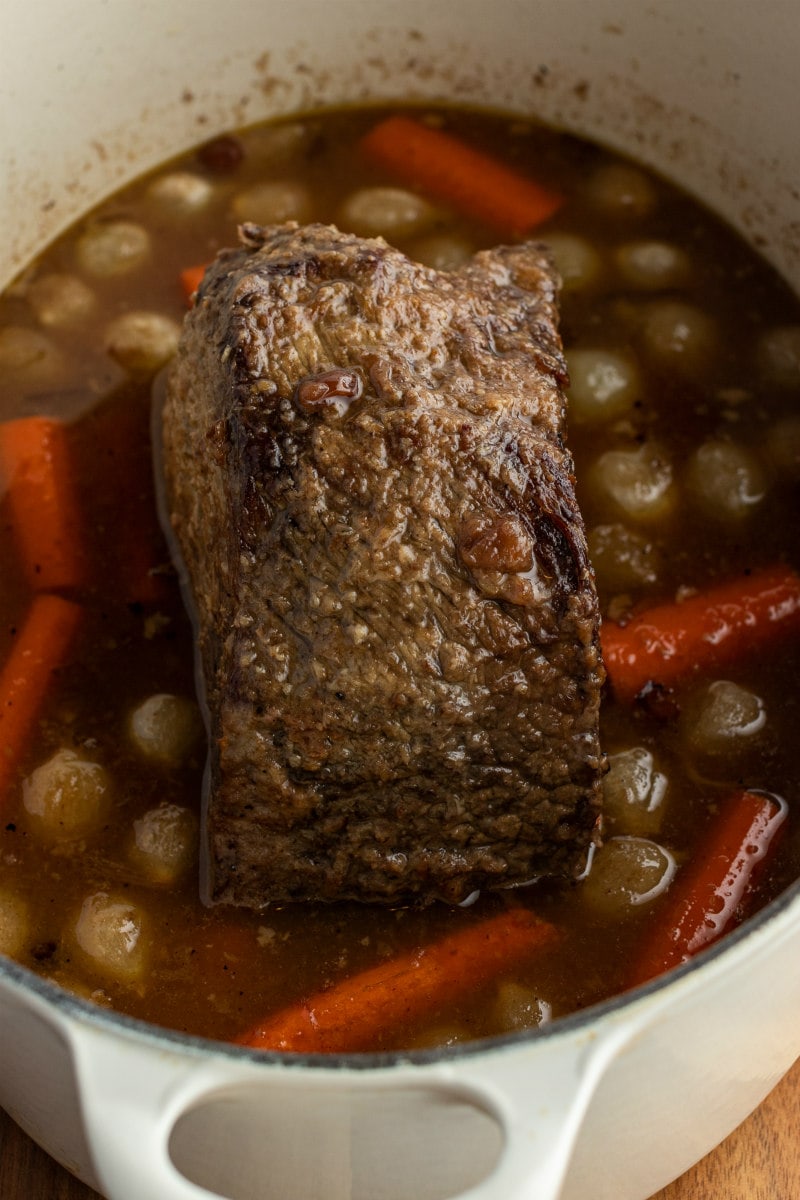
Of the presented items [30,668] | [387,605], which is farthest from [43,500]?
[387,605]

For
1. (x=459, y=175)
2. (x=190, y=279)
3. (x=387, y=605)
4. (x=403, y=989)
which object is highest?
(x=459, y=175)

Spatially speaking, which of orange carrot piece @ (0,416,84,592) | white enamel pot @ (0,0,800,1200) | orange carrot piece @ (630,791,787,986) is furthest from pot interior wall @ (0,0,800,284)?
orange carrot piece @ (630,791,787,986)

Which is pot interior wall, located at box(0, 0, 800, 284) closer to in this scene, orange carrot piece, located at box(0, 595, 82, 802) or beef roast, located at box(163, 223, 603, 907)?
orange carrot piece, located at box(0, 595, 82, 802)

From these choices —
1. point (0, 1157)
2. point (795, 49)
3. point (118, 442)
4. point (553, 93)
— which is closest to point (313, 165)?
point (553, 93)

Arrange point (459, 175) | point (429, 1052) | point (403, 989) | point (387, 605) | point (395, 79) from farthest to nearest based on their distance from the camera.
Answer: point (395, 79), point (459, 175), point (403, 989), point (387, 605), point (429, 1052)

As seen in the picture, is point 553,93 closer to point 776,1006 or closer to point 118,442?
point 118,442

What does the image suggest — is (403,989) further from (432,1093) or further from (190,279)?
(190,279)

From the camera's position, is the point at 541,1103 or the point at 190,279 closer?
the point at 541,1103
